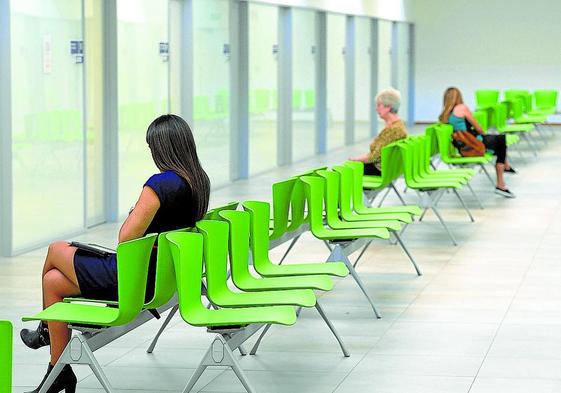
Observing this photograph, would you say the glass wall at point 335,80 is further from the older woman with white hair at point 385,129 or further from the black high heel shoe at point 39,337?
the black high heel shoe at point 39,337

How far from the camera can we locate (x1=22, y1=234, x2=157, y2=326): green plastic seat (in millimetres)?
5703

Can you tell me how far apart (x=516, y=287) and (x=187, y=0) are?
7320mm

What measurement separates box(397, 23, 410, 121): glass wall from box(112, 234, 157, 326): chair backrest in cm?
2474

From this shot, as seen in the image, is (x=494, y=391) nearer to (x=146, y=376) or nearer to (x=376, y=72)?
(x=146, y=376)

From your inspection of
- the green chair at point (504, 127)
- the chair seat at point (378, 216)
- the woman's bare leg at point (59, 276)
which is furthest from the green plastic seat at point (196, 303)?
the green chair at point (504, 127)

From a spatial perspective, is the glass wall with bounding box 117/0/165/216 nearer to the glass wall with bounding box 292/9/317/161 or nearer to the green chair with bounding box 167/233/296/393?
the glass wall with bounding box 292/9/317/161

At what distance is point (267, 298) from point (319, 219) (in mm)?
2287

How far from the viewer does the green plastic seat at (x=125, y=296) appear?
5703 millimetres

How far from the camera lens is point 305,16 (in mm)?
21406

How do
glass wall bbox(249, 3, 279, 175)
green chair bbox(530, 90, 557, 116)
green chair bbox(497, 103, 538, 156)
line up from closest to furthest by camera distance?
glass wall bbox(249, 3, 279, 175) < green chair bbox(497, 103, 538, 156) < green chair bbox(530, 90, 557, 116)

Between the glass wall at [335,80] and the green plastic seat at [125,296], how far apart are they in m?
17.4

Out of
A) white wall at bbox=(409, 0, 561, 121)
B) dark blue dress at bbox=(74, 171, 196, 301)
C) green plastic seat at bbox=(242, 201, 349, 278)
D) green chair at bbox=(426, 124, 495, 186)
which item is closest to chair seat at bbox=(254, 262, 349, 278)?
green plastic seat at bbox=(242, 201, 349, 278)

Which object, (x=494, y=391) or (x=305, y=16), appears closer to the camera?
(x=494, y=391)

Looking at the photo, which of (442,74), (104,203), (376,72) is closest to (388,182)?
(104,203)
